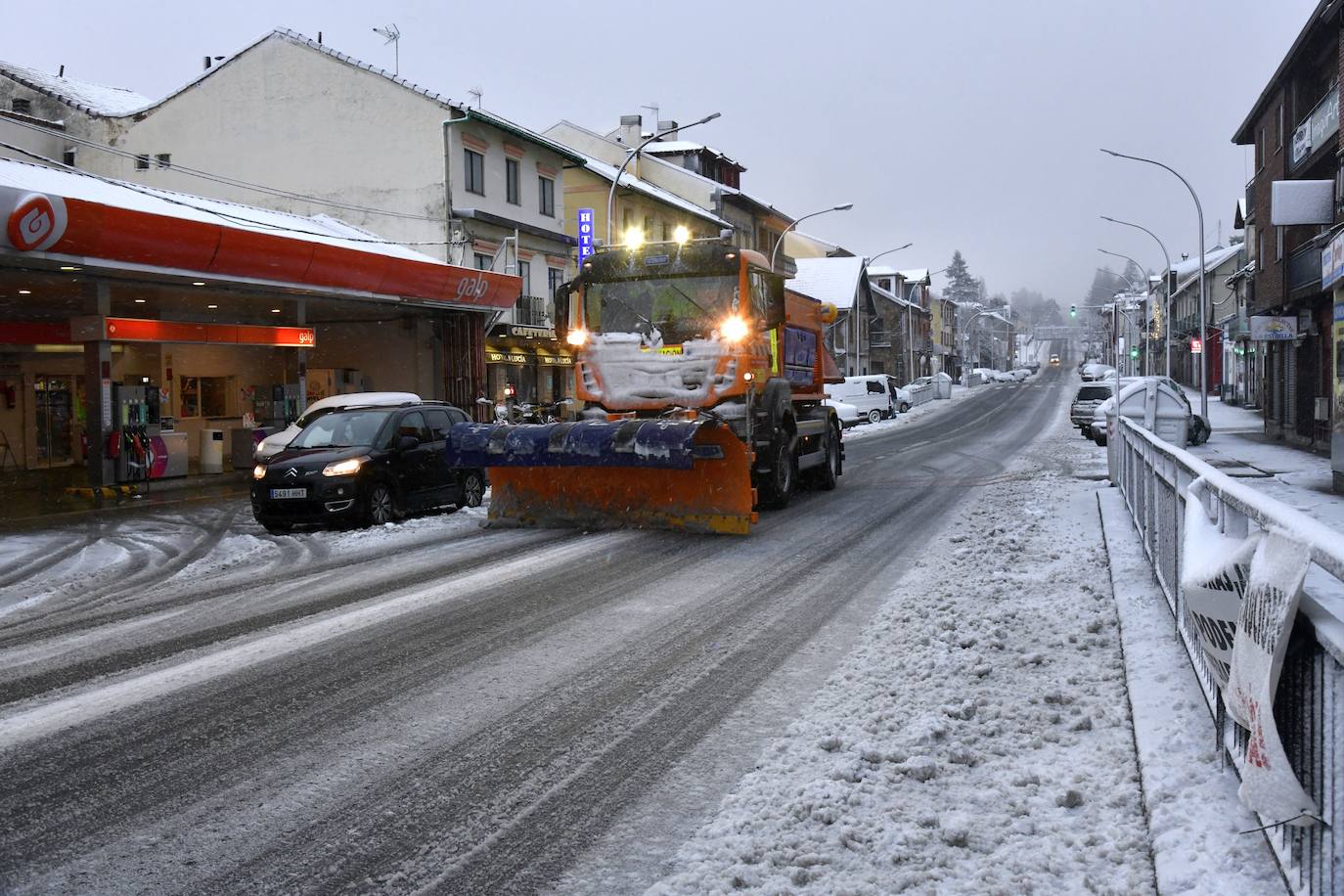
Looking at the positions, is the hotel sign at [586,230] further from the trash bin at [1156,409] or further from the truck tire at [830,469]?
the truck tire at [830,469]

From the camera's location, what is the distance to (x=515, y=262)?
3278 cm

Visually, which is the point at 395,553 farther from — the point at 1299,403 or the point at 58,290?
the point at 1299,403

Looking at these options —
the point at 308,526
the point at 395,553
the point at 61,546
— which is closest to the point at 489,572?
the point at 395,553

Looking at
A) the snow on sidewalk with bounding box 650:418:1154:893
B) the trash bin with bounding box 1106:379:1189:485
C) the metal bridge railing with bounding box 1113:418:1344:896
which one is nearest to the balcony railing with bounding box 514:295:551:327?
the trash bin with bounding box 1106:379:1189:485

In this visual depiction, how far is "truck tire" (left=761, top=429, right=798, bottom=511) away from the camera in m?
14.0

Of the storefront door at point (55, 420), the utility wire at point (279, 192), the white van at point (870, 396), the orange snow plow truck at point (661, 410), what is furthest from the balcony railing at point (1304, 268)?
the storefront door at point (55, 420)

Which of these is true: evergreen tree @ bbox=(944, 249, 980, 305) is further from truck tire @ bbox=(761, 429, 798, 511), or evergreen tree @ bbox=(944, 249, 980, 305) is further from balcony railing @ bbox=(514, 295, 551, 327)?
truck tire @ bbox=(761, 429, 798, 511)

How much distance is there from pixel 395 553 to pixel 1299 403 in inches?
1095

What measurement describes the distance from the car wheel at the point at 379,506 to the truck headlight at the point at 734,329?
4.79 m

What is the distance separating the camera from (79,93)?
3778cm

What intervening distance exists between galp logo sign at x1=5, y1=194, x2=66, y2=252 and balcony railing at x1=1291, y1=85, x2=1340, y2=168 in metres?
25.4

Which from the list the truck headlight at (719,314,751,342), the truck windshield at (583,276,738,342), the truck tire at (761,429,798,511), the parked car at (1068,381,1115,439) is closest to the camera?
the truck headlight at (719,314,751,342)

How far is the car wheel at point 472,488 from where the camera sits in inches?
619

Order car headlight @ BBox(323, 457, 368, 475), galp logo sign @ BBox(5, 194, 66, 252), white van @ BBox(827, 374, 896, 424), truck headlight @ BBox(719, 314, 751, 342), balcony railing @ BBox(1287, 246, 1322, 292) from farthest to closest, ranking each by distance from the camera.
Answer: white van @ BBox(827, 374, 896, 424) < balcony railing @ BBox(1287, 246, 1322, 292) < galp logo sign @ BBox(5, 194, 66, 252) < car headlight @ BBox(323, 457, 368, 475) < truck headlight @ BBox(719, 314, 751, 342)
